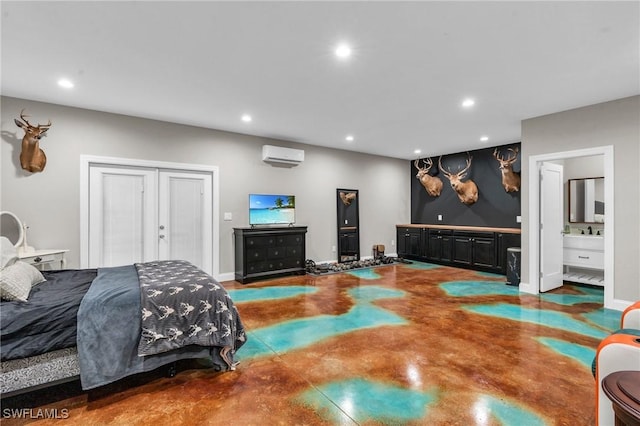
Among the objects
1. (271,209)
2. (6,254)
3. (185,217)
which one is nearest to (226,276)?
(185,217)

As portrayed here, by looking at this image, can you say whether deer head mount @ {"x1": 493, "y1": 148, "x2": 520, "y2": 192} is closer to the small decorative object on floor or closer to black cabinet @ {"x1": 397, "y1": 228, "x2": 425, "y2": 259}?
black cabinet @ {"x1": 397, "y1": 228, "x2": 425, "y2": 259}

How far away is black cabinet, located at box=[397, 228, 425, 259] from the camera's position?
778 cm

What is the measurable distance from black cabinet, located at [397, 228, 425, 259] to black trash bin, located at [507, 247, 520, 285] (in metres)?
2.45

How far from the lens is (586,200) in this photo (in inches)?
213

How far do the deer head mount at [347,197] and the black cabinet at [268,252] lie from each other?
5.14 feet

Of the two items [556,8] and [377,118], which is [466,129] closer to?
[377,118]

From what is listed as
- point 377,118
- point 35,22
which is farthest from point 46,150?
point 377,118

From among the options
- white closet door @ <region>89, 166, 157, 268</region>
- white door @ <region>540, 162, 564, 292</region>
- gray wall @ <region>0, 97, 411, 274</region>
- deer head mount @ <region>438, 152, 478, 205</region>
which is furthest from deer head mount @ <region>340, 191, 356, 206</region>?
white closet door @ <region>89, 166, 157, 268</region>

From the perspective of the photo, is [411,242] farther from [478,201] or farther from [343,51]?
[343,51]

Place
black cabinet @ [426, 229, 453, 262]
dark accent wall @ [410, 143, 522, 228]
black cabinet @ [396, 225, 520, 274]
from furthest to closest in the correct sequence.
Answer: black cabinet @ [426, 229, 453, 262] → dark accent wall @ [410, 143, 522, 228] → black cabinet @ [396, 225, 520, 274]

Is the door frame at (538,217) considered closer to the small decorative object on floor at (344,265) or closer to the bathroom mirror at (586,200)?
the bathroom mirror at (586,200)

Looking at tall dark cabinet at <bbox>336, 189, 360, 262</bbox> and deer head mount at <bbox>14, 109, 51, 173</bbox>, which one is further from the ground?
deer head mount at <bbox>14, 109, 51, 173</bbox>

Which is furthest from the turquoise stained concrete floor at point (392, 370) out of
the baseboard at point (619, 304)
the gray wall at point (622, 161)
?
Result: the gray wall at point (622, 161)

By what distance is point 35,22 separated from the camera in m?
2.40
